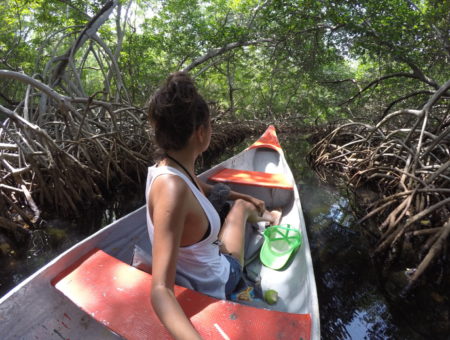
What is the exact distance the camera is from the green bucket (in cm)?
228

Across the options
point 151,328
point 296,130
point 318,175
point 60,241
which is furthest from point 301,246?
point 296,130

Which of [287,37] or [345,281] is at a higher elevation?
[287,37]

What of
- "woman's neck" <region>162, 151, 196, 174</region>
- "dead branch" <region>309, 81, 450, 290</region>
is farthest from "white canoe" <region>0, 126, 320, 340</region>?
"dead branch" <region>309, 81, 450, 290</region>

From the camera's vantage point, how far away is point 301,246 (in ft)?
7.28

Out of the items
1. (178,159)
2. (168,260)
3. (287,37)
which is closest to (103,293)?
(168,260)

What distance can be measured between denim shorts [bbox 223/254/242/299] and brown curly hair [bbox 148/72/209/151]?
889 millimetres

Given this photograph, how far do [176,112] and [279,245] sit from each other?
1705 millimetres

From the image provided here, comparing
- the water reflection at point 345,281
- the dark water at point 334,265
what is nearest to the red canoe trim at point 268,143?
the dark water at point 334,265

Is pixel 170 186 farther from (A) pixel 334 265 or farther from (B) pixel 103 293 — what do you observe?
(A) pixel 334 265

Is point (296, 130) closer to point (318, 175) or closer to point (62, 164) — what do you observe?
point (318, 175)

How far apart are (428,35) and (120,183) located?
6.54 m

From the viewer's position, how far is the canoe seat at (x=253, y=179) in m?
3.20

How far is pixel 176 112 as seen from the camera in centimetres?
112

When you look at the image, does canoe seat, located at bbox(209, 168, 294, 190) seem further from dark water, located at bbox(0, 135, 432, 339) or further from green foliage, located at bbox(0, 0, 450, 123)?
green foliage, located at bbox(0, 0, 450, 123)
